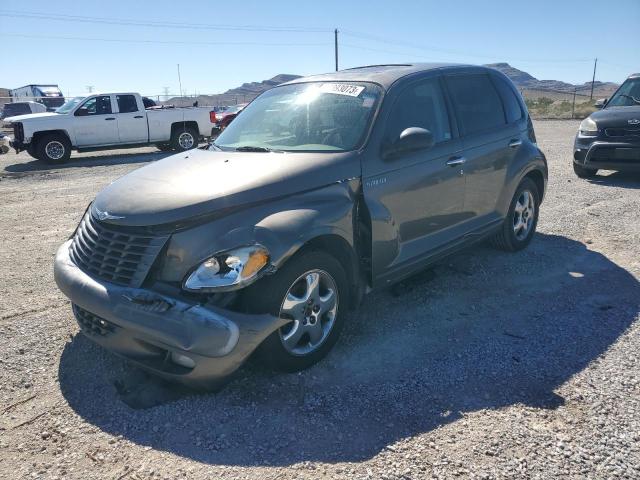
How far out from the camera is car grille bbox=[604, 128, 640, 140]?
28.9ft

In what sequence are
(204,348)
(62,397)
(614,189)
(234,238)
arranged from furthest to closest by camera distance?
1. (614,189)
2. (62,397)
3. (234,238)
4. (204,348)

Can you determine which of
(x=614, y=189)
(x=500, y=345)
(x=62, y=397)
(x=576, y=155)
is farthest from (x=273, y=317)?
(x=576, y=155)

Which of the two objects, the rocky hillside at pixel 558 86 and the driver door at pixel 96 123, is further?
the rocky hillside at pixel 558 86

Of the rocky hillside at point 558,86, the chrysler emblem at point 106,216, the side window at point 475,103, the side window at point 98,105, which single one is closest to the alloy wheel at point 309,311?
the chrysler emblem at point 106,216

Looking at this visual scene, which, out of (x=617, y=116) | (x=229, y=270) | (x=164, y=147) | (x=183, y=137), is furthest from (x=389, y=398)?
(x=164, y=147)

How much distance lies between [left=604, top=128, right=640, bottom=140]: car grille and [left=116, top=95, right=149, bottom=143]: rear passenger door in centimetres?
1246

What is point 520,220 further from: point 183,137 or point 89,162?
point 183,137

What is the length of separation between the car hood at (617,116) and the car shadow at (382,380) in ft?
17.8

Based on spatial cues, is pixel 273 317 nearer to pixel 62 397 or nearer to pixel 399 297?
pixel 62 397

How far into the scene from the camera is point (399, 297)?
15.1ft

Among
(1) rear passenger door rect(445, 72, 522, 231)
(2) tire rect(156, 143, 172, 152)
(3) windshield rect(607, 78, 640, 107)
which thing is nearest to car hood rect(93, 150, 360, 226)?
(1) rear passenger door rect(445, 72, 522, 231)

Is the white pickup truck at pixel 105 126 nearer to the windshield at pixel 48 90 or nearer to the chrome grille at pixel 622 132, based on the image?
the chrome grille at pixel 622 132

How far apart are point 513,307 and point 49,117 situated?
13.8 meters

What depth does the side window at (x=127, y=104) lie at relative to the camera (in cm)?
1538
